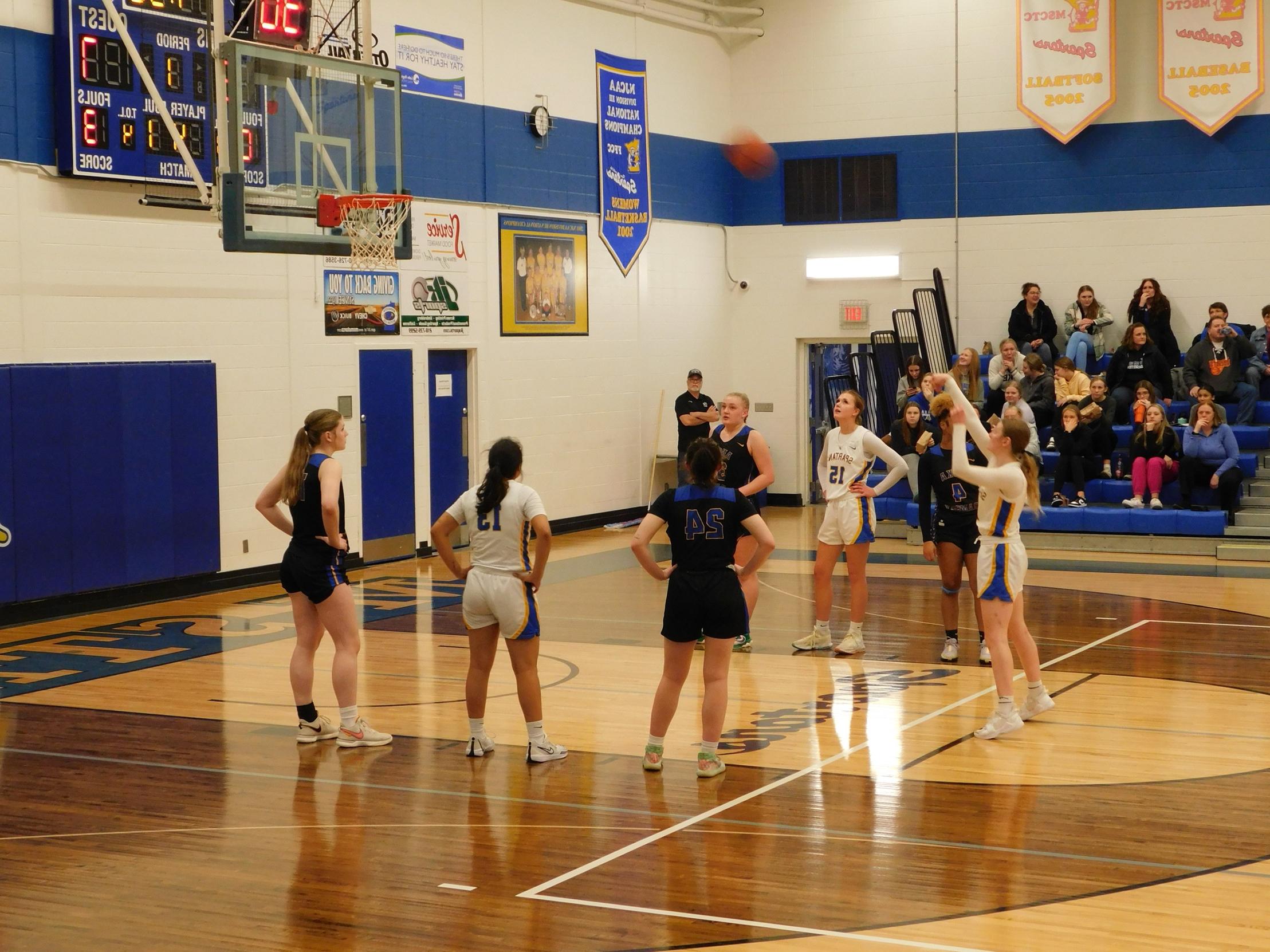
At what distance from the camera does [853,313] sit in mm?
21828

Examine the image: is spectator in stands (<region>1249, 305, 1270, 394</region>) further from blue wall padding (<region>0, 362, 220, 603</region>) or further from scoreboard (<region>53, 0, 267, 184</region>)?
scoreboard (<region>53, 0, 267, 184</region>)

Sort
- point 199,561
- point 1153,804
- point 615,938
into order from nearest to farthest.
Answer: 1. point 615,938
2. point 1153,804
3. point 199,561

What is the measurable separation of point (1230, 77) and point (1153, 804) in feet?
48.9

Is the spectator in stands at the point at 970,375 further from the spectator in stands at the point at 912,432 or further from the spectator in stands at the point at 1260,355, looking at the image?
the spectator in stands at the point at 912,432

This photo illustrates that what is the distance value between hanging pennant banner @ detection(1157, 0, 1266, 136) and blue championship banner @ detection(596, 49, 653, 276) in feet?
23.4

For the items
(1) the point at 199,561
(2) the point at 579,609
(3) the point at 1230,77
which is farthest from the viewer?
(3) the point at 1230,77

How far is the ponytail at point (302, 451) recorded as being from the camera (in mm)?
7926

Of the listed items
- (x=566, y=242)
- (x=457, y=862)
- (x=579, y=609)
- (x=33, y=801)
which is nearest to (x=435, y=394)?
(x=566, y=242)

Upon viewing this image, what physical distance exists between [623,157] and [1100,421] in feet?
24.7

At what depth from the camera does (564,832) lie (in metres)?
6.63

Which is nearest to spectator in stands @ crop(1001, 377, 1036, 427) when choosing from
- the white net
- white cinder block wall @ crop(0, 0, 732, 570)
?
white cinder block wall @ crop(0, 0, 732, 570)

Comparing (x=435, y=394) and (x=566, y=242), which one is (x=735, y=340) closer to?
(x=566, y=242)

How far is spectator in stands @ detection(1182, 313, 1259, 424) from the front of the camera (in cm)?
1784

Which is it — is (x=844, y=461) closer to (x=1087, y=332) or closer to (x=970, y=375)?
(x=970, y=375)
